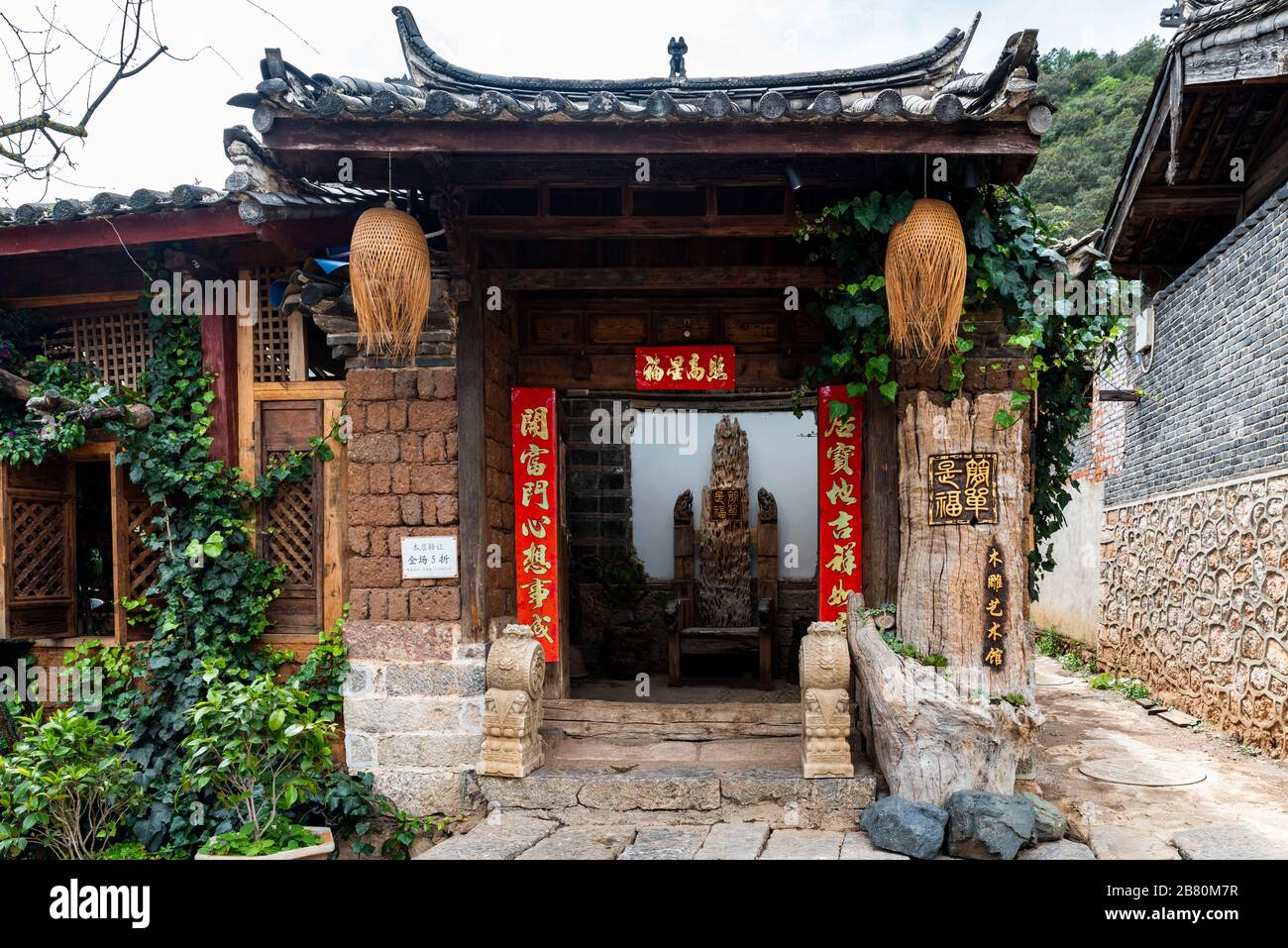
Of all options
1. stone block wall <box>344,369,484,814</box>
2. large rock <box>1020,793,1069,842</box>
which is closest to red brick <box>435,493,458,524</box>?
stone block wall <box>344,369,484,814</box>

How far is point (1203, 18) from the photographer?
8047 mm

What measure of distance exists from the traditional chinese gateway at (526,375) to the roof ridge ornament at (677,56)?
1.2 inches

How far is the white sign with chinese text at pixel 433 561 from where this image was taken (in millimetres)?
5371

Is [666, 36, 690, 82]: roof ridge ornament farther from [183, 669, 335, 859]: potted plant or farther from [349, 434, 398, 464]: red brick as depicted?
[183, 669, 335, 859]: potted plant

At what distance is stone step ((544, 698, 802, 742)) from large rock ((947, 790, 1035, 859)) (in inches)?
60.6

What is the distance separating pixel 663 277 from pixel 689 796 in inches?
123

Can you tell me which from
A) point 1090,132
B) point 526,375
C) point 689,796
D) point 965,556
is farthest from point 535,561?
point 1090,132

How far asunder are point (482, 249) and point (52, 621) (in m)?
4.05

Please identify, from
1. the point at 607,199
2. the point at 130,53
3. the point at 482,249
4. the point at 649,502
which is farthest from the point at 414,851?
the point at 649,502

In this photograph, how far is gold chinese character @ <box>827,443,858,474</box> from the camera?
5945 millimetres

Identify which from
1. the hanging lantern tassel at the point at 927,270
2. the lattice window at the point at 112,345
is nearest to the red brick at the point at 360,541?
the lattice window at the point at 112,345

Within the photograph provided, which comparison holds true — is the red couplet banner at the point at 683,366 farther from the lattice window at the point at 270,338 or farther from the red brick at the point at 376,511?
the lattice window at the point at 270,338

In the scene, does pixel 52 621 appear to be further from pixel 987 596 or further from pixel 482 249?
pixel 987 596

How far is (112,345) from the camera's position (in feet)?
20.3
